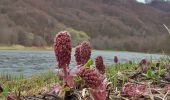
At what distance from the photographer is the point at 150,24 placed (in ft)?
573

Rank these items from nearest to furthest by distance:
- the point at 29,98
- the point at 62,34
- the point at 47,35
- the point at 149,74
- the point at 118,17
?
the point at 62,34, the point at 29,98, the point at 149,74, the point at 47,35, the point at 118,17

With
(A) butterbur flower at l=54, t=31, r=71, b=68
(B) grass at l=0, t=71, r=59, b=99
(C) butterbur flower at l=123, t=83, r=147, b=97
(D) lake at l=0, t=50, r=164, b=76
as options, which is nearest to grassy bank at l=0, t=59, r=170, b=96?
(B) grass at l=0, t=71, r=59, b=99

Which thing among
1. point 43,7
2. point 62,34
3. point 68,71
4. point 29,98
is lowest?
point 29,98

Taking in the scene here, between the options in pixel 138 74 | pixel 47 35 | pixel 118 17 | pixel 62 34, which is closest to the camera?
pixel 62 34

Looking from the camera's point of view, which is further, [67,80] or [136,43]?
[136,43]

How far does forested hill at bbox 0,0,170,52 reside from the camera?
401ft

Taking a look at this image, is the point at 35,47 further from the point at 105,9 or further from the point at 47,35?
the point at 105,9

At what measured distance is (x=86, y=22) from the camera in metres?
151

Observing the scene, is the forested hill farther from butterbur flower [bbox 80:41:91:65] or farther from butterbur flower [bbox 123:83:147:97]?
butterbur flower [bbox 123:83:147:97]

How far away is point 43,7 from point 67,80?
502 ft

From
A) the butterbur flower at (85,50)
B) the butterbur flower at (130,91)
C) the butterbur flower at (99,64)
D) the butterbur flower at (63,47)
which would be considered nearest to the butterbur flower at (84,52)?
the butterbur flower at (85,50)

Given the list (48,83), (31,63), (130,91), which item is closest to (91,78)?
(130,91)

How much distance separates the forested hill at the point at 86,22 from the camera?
12229 cm

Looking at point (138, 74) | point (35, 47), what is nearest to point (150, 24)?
point (35, 47)
